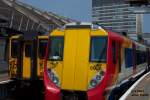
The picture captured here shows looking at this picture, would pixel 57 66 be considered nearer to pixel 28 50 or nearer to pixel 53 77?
pixel 53 77

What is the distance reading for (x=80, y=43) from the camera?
1378 cm

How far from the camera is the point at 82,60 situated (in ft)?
44.7

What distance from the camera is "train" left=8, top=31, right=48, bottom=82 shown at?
1716 centimetres

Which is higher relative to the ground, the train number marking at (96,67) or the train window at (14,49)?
the train window at (14,49)

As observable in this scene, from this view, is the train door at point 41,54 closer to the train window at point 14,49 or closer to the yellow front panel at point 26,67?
the yellow front panel at point 26,67

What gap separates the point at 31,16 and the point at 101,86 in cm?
5602

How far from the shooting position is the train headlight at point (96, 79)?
13.4 metres

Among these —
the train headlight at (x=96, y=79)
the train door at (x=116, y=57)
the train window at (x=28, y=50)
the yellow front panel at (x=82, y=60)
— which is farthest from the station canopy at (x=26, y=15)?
the train headlight at (x=96, y=79)

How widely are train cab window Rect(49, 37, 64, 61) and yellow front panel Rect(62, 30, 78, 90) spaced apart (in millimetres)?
165

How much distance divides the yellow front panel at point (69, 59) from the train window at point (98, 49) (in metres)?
0.50

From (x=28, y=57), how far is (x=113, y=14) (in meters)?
66.8

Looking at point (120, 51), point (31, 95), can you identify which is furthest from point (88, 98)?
→ point (31, 95)

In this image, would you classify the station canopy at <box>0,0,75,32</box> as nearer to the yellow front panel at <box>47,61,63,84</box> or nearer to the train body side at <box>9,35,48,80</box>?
the train body side at <box>9,35,48,80</box>

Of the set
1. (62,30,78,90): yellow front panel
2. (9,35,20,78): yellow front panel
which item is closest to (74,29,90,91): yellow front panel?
(62,30,78,90): yellow front panel
